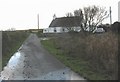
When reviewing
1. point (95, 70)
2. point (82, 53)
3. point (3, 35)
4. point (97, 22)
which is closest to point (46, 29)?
point (97, 22)

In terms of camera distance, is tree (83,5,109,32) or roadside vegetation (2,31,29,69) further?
tree (83,5,109,32)

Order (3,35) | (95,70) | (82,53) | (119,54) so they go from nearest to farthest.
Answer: (119,54) → (95,70) → (82,53) → (3,35)

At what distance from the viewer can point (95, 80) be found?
442 inches

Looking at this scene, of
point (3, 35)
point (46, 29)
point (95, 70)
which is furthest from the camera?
point (46, 29)

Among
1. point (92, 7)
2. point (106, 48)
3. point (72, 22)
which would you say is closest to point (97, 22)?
point (92, 7)

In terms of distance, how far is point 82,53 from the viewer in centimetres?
2036

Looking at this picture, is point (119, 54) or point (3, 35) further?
point (3, 35)

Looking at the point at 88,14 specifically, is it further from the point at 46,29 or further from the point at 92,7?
the point at 46,29

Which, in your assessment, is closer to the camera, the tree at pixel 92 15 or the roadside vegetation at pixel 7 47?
the roadside vegetation at pixel 7 47

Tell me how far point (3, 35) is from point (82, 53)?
11.2 m

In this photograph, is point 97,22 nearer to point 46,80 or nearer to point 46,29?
point 46,29

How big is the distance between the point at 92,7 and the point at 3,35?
31375 millimetres

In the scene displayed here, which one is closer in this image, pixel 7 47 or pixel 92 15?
pixel 7 47

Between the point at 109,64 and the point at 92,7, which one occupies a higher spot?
the point at 92,7
